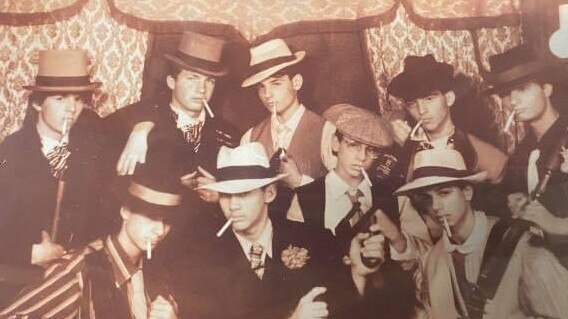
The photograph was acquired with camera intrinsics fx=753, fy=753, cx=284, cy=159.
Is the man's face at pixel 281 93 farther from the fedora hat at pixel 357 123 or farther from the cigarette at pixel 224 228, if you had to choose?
the cigarette at pixel 224 228

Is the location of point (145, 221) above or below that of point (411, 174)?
below

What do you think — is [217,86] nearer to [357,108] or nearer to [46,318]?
[357,108]

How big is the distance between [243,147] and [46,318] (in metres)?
1.68

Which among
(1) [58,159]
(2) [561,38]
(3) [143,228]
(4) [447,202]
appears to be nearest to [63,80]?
(1) [58,159]

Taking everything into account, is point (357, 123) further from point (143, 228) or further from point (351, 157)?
point (143, 228)

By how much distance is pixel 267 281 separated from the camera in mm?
4906

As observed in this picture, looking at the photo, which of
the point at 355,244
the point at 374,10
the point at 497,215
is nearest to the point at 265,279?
the point at 355,244

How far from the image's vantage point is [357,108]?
16.9ft

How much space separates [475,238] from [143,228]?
7.27 feet

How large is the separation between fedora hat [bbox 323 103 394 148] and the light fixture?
134 cm

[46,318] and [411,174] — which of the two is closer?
[46,318]

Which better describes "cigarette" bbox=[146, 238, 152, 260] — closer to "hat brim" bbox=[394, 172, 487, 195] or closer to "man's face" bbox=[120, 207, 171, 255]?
"man's face" bbox=[120, 207, 171, 255]

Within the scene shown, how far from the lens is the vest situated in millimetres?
5090

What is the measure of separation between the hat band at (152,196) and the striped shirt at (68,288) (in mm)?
328
